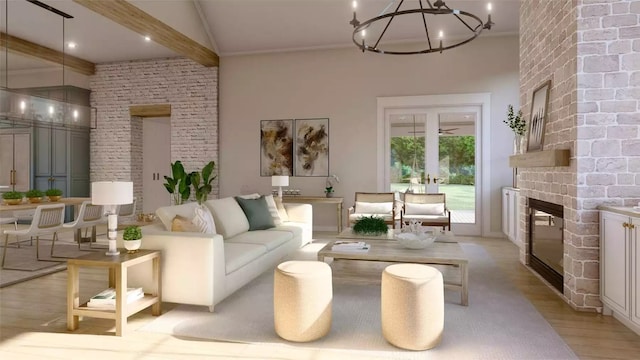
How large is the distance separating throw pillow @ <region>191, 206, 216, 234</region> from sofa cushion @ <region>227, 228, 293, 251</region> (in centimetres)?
60

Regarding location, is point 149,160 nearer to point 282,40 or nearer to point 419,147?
point 282,40

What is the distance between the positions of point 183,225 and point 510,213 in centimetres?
506

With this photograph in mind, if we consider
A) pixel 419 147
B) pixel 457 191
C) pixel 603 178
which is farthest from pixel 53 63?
pixel 603 178

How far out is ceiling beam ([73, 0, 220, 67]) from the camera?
5159 millimetres

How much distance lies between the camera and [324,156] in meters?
7.66

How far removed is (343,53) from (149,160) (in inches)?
204

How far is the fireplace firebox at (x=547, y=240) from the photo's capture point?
381cm

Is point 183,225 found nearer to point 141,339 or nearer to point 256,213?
point 141,339

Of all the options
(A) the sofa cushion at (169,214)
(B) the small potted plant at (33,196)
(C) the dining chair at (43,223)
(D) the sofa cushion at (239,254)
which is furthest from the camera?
(B) the small potted plant at (33,196)

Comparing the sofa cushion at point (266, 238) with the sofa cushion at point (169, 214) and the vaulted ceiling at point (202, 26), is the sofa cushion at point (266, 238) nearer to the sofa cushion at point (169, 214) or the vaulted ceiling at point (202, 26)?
the sofa cushion at point (169, 214)

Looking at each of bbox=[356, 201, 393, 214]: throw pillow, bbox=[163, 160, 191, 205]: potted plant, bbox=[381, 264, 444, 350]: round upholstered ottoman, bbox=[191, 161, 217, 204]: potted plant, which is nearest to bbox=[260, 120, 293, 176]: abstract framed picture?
bbox=[191, 161, 217, 204]: potted plant

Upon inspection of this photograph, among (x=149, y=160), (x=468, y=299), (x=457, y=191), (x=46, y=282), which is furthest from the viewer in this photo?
(x=149, y=160)

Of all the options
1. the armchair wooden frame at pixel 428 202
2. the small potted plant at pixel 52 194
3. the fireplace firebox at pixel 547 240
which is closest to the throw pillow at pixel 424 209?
the armchair wooden frame at pixel 428 202

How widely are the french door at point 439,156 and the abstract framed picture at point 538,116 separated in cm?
262
